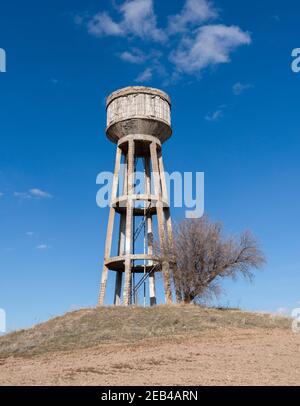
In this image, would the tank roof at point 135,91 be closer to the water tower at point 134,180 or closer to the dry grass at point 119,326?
the water tower at point 134,180

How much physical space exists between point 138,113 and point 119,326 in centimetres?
1515

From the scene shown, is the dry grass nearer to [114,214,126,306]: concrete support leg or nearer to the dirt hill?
the dirt hill

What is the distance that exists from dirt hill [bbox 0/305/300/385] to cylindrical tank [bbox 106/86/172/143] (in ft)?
41.3

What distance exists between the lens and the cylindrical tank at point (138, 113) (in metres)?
32.4

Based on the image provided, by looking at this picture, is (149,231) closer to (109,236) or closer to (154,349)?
(109,236)

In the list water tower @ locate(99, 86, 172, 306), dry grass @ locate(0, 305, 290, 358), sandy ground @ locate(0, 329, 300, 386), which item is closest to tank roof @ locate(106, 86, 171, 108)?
water tower @ locate(99, 86, 172, 306)

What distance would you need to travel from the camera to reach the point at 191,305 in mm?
27672

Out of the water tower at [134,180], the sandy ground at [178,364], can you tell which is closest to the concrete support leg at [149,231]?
the water tower at [134,180]

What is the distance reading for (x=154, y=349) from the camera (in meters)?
18.2

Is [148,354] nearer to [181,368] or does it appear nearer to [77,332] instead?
[181,368]

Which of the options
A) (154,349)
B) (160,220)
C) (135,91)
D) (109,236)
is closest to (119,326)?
(154,349)

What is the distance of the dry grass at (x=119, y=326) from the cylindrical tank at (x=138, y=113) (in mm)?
12490
